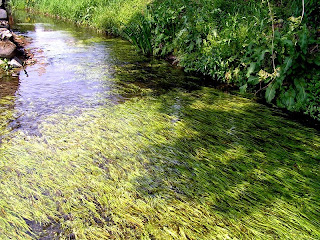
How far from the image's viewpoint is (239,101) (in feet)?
14.0

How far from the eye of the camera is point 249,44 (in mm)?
4281

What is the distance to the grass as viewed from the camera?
1.89 m

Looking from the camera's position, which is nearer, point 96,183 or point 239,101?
point 96,183

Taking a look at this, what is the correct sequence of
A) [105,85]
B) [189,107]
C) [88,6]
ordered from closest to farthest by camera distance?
[189,107] < [105,85] < [88,6]

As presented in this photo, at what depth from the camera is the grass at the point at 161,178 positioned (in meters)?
1.89

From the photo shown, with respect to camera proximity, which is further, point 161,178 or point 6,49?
point 6,49

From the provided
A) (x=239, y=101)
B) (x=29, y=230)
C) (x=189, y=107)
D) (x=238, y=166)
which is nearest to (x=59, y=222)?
(x=29, y=230)

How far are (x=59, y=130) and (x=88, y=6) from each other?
11267 millimetres

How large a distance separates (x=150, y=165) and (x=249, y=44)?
2750 millimetres

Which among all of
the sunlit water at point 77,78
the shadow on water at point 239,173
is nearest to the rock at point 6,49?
the sunlit water at point 77,78

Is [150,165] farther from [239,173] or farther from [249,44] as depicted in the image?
[249,44]

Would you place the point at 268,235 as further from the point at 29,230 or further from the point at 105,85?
the point at 105,85

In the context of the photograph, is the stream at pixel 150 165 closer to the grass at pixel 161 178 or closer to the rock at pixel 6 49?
the grass at pixel 161 178

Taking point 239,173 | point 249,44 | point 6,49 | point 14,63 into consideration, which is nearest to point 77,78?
point 14,63
